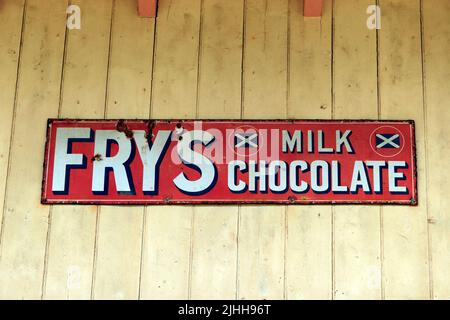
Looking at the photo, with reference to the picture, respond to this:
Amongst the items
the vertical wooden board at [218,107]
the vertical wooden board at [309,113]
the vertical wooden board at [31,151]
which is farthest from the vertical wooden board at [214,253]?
the vertical wooden board at [31,151]

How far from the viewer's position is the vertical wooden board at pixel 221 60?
3.06 metres

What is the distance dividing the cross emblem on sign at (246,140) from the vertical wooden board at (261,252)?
0.90 feet

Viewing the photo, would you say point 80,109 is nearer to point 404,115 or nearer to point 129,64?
point 129,64

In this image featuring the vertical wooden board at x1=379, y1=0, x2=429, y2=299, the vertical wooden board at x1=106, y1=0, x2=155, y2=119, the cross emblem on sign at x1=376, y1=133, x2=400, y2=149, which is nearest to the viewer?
the vertical wooden board at x1=379, y1=0, x2=429, y2=299

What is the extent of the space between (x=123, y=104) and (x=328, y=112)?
91 centimetres

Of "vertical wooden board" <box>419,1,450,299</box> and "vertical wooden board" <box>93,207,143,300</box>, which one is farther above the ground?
"vertical wooden board" <box>419,1,450,299</box>

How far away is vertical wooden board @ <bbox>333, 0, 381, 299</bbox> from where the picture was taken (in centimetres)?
284

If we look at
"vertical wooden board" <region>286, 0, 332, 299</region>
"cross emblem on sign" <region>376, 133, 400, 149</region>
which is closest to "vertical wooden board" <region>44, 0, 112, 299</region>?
"vertical wooden board" <region>286, 0, 332, 299</region>

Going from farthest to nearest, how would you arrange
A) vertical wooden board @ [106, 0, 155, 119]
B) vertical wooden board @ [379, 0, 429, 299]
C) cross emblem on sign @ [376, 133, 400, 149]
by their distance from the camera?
vertical wooden board @ [106, 0, 155, 119] < cross emblem on sign @ [376, 133, 400, 149] < vertical wooden board @ [379, 0, 429, 299]

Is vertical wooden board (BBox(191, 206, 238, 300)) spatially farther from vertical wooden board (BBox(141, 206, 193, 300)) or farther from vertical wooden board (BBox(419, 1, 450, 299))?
vertical wooden board (BBox(419, 1, 450, 299))

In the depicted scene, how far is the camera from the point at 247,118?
3.04 m

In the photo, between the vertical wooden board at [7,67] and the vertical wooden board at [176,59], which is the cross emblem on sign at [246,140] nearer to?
the vertical wooden board at [176,59]
